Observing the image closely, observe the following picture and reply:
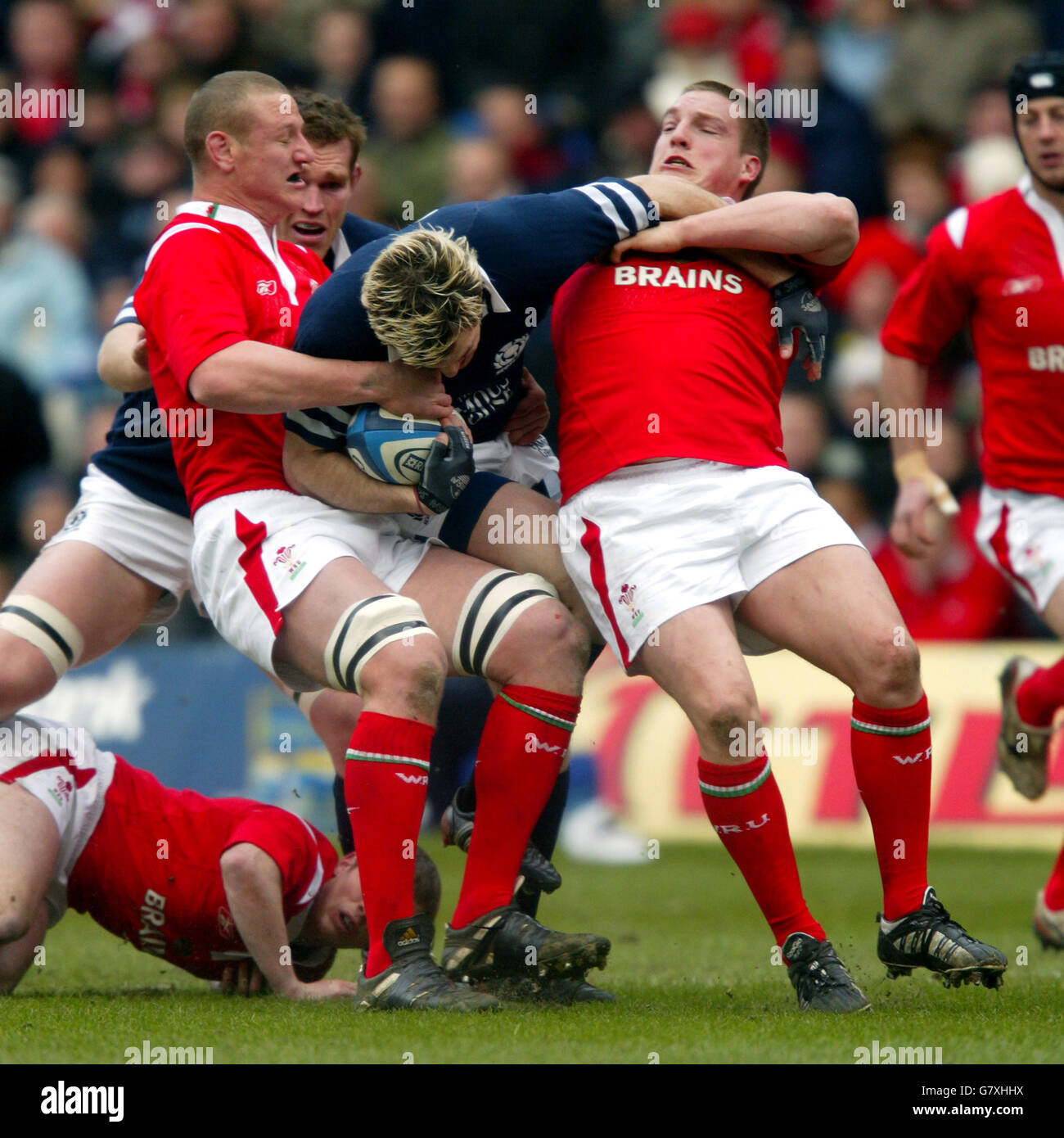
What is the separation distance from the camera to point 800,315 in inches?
192

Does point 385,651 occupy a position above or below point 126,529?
below

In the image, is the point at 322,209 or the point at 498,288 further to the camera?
the point at 322,209

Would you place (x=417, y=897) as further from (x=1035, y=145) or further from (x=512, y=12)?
(x=512, y=12)

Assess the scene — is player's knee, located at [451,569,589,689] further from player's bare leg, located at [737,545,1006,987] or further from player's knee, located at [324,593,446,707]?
player's bare leg, located at [737,545,1006,987]

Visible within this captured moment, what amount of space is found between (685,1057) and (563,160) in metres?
8.68

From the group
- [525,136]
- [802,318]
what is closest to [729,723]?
[802,318]

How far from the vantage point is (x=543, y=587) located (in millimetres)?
4711

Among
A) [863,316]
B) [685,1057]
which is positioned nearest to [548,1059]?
[685,1057]

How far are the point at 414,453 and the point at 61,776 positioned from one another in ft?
4.77

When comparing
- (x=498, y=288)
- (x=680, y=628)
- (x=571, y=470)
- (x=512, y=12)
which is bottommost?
(x=680, y=628)

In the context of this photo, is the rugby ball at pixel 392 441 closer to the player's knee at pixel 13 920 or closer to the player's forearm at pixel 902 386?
the player's knee at pixel 13 920

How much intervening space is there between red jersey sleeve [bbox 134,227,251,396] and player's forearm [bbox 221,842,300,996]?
1.27 metres

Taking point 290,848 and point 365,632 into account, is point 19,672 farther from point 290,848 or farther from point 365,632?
point 365,632

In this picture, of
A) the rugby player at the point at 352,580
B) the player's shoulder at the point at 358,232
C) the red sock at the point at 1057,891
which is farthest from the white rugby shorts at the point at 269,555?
the red sock at the point at 1057,891
